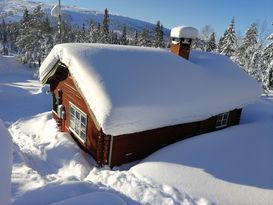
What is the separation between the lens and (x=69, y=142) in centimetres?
1128

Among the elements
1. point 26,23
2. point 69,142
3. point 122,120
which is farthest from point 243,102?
point 26,23

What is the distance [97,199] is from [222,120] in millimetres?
8866

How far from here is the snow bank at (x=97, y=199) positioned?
20.9 ft

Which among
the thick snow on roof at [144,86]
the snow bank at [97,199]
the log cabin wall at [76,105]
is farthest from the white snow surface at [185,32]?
the snow bank at [97,199]

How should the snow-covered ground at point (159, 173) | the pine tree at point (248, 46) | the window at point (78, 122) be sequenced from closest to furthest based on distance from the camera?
the snow-covered ground at point (159, 173), the window at point (78, 122), the pine tree at point (248, 46)

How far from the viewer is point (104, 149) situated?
9.70m

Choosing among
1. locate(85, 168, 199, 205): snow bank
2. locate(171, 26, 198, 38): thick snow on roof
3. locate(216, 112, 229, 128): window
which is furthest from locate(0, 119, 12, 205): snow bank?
locate(216, 112, 229, 128): window

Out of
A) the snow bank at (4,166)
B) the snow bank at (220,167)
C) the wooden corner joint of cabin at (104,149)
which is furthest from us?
the wooden corner joint of cabin at (104,149)

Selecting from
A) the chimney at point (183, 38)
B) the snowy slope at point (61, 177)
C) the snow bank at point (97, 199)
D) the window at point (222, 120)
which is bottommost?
the snowy slope at point (61, 177)

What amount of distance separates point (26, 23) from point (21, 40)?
3059mm

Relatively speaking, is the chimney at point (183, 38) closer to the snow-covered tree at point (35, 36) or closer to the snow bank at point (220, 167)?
the snow bank at point (220, 167)

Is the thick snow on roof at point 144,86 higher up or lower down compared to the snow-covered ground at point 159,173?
higher up

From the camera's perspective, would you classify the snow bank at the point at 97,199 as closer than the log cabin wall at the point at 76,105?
Yes

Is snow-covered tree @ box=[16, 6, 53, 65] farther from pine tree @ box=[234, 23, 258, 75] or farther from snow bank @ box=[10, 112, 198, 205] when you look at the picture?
snow bank @ box=[10, 112, 198, 205]
